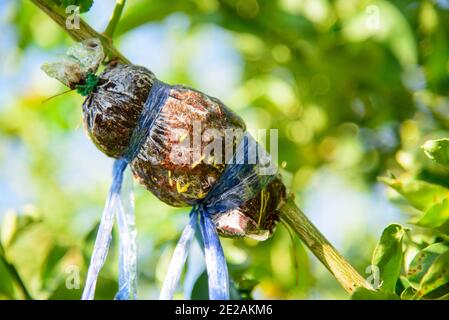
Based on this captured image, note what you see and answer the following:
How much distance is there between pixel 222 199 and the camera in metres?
0.92

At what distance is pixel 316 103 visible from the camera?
1.75 metres

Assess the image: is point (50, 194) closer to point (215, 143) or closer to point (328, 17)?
point (328, 17)

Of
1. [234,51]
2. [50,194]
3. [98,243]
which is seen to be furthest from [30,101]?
[98,243]

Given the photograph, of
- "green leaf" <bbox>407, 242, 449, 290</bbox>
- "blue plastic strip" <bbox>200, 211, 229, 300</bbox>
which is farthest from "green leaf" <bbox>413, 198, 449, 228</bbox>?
"blue plastic strip" <bbox>200, 211, 229, 300</bbox>

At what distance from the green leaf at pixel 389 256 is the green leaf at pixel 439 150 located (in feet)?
0.34

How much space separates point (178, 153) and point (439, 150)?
34cm

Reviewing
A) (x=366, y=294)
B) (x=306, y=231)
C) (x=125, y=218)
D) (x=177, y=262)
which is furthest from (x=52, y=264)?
(x=366, y=294)

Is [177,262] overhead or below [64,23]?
below

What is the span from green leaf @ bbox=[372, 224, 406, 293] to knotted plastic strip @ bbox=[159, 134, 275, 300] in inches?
6.8

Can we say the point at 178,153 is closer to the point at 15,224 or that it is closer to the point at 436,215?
A: the point at 436,215

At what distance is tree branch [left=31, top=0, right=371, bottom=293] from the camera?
885 millimetres

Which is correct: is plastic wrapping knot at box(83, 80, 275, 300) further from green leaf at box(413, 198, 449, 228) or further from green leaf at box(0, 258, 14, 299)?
green leaf at box(0, 258, 14, 299)

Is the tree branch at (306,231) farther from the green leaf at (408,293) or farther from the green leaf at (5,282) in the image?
the green leaf at (5,282)
